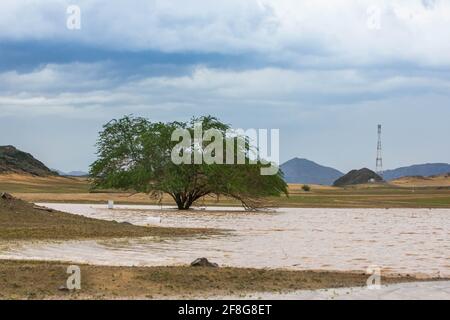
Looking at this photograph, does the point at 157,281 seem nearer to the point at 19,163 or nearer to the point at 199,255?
the point at 199,255

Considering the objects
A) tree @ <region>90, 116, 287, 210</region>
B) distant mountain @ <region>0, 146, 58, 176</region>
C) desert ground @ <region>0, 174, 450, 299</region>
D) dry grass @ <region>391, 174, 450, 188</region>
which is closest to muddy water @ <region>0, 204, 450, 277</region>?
desert ground @ <region>0, 174, 450, 299</region>

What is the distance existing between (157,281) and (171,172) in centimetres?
4566

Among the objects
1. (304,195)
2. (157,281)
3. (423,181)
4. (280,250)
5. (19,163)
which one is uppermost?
(19,163)

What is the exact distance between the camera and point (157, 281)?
16.6 meters

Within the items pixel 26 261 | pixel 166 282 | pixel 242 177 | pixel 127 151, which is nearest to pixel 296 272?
pixel 166 282

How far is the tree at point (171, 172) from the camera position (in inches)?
2424

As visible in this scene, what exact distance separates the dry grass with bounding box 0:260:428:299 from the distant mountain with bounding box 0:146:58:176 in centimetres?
13028

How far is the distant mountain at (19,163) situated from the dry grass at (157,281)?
130281mm

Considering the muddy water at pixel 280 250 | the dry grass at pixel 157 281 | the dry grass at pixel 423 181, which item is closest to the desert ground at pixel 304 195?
the dry grass at pixel 423 181

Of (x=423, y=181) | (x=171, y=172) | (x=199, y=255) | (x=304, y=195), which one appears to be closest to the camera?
(x=199, y=255)

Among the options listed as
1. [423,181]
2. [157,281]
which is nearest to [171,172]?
[157,281]

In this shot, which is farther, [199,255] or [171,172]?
[171,172]

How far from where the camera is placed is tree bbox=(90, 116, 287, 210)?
202ft
